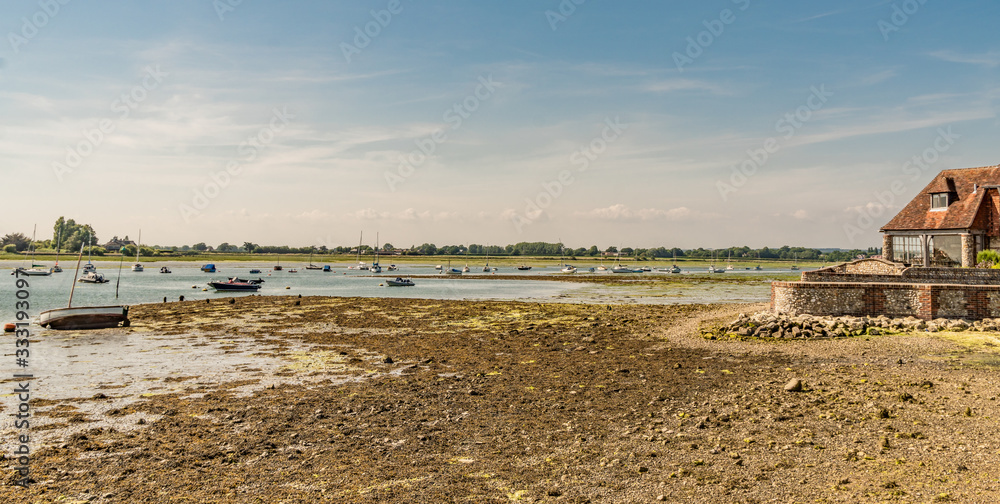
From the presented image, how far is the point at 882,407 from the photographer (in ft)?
40.8

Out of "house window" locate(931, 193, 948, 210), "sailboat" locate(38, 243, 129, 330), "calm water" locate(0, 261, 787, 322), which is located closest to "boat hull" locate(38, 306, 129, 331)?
"sailboat" locate(38, 243, 129, 330)

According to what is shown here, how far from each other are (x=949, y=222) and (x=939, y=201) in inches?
100

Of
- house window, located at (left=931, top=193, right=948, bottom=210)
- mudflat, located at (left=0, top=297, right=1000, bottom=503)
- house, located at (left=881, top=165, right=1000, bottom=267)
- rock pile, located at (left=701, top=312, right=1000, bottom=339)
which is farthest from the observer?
house window, located at (left=931, top=193, right=948, bottom=210)

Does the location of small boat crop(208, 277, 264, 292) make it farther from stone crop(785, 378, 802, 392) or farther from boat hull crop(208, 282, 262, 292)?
stone crop(785, 378, 802, 392)

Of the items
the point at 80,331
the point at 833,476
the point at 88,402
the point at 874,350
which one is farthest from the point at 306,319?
the point at 833,476

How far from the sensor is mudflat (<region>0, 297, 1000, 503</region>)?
28.8ft

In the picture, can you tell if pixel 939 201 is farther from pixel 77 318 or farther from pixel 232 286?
pixel 232 286

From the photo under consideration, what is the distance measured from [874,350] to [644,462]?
14733 mm

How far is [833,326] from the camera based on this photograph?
78.1 feet

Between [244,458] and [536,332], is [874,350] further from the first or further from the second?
[244,458]

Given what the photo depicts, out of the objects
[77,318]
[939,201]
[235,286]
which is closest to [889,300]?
[939,201]

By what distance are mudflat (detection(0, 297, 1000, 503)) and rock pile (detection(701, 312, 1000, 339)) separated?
1167 millimetres

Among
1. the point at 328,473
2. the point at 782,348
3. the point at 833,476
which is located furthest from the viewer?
the point at 782,348

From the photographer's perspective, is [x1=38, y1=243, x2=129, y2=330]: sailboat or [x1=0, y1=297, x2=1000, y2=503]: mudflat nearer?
[x1=0, y1=297, x2=1000, y2=503]: mudflat
